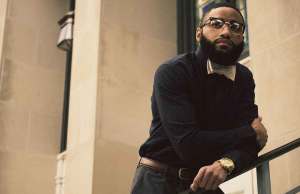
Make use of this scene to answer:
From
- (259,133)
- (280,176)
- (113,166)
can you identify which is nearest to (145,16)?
(113,166)

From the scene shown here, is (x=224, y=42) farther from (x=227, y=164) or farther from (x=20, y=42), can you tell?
(x=20, y=42)

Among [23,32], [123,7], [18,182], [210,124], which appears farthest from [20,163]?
[210,124]

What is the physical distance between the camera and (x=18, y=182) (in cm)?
853

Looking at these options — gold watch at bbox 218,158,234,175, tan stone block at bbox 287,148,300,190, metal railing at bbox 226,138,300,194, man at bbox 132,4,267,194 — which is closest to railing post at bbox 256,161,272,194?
metal railing at bbox 226,138,300,194

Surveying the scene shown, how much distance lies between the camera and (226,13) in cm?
345

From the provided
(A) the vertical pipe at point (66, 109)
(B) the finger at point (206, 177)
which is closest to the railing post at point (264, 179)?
(B) the finger at point (206, 177)

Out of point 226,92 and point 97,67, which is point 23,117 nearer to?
point 97,67

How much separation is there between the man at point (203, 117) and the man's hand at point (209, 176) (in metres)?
0.06

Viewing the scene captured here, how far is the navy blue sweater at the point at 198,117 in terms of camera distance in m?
3.22

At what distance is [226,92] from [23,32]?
629 cm

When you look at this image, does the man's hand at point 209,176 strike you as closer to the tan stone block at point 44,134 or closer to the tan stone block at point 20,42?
the tan stone block at point 44,134

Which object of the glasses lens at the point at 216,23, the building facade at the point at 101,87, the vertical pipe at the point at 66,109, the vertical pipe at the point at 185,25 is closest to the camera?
the glasses lens at the point at 216,23

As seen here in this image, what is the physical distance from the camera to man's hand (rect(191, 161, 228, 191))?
3.08 metres

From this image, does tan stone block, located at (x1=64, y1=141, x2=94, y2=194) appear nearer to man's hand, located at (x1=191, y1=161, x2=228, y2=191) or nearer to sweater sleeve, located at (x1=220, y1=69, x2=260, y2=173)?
sweater sleeve, located at (x1=220, y1=69, x2=260, y2=173)
